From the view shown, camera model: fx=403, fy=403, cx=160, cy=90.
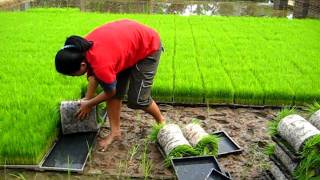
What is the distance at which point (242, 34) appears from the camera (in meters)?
8.54

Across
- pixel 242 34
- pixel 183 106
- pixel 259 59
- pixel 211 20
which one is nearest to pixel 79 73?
pixel 183 106

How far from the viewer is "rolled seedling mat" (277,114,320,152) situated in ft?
9.26

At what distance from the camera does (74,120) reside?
4.02m

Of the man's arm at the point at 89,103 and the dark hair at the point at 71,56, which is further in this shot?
the man's arm at the point at 89,103

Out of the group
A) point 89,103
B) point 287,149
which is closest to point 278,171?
point 287,149

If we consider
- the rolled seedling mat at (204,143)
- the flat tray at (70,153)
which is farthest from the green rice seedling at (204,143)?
→ the flat tray at (70,153)

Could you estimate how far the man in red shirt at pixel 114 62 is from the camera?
3.08 m

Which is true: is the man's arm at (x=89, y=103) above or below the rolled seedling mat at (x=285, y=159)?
above

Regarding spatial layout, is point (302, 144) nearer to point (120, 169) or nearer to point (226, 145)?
point (226, 145)

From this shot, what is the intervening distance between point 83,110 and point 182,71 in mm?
2240

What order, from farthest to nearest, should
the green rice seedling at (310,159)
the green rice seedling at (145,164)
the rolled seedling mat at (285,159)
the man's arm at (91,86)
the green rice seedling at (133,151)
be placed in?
the man's arm at (91,86)
the green rice seedling at (133,151)
the green rice seedling at (145,164)
the rolled seedling mat at (285,159)
the green rice seedling at (310,159)

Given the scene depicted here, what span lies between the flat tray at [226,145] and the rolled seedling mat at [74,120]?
1261 millimetres

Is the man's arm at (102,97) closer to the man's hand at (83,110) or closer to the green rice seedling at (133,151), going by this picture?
the man's hand at (83,110)

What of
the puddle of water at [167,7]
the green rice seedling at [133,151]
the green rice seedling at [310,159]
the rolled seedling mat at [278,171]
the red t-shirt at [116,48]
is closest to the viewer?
the green rice seedling at [310,159]
